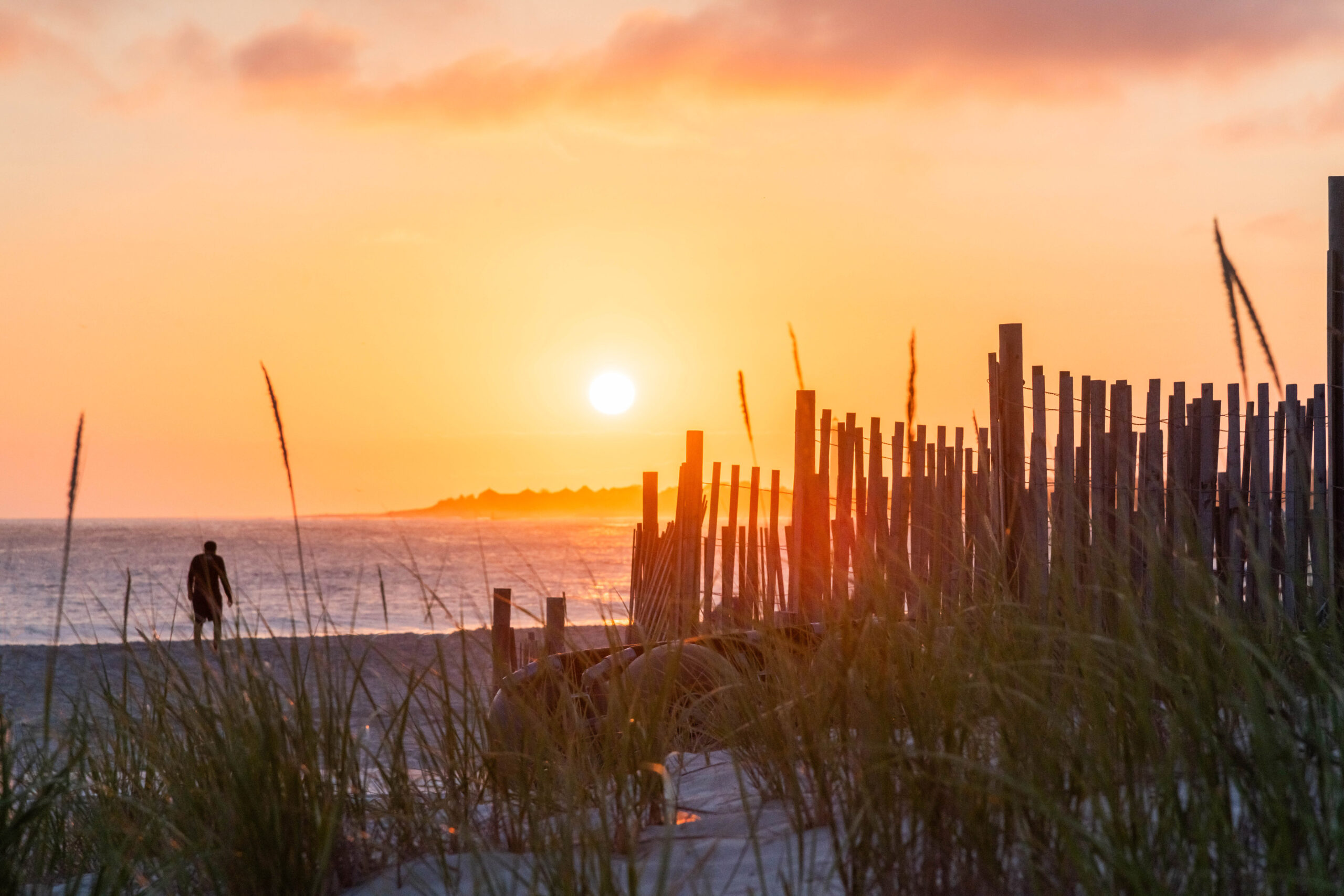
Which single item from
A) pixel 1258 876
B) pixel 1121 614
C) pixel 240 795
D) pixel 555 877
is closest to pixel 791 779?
pixel 555 877

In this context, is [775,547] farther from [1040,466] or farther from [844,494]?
[1040,466]

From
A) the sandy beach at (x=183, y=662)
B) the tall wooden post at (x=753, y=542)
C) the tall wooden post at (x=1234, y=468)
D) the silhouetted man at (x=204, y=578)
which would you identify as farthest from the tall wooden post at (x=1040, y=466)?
the silhouetted man at (x=204, y=578)

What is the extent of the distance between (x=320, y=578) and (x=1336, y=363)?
2388 cm

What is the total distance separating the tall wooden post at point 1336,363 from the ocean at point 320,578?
10.1 feet

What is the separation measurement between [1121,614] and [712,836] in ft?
2.83

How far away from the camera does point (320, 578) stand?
83.5 feet

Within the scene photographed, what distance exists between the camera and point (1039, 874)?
160 cm

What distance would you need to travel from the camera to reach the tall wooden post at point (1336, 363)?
4340mm

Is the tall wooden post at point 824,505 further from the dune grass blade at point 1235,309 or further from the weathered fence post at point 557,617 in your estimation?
the dune grass blade at point 1235,309

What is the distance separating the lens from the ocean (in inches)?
105

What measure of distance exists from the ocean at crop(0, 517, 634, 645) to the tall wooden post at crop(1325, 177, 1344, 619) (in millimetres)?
3091

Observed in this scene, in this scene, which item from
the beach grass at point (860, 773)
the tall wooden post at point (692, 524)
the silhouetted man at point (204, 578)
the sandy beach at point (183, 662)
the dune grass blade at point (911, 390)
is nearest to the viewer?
the beach grass at point (860, 773)

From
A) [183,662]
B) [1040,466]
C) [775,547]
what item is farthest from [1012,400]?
[183,662]

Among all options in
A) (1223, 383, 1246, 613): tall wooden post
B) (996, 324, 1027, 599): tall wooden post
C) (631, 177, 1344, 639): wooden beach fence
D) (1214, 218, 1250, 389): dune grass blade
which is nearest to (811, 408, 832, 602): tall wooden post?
(631, 177, 1344, 639): wooden beach fence
